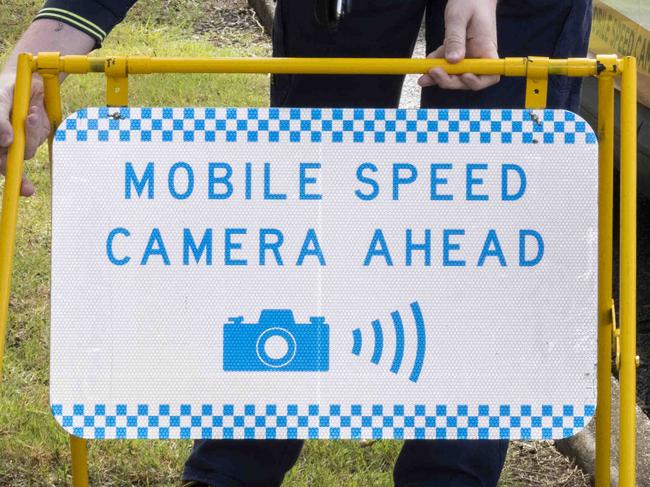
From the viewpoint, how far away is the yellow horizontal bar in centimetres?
267

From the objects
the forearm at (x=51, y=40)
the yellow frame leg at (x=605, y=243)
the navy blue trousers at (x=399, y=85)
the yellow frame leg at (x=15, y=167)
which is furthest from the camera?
the navy blue trousers at (x=399, y=85)

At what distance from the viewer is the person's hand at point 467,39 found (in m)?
2.71

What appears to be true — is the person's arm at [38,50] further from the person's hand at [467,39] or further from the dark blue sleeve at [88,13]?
the person's hand at [467,39]

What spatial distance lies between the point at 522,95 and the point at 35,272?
252 centimetres

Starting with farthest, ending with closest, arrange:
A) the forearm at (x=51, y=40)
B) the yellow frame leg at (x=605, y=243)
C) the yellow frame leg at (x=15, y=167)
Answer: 1. the forearm at (x=51, y=40)
2. the yellow frame leg at (x=605, y=243)
3. the yellow frame leg at (x=15, y=167)

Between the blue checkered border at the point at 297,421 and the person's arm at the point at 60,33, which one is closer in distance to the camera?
the blue checkered border at the point at 297,421

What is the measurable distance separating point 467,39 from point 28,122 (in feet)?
3.17

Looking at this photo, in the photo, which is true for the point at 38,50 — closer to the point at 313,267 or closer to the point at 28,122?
the point at 28,122

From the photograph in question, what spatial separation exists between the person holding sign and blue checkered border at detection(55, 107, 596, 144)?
0.30 ft

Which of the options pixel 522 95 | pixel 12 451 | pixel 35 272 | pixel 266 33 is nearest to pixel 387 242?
pixel 522 95

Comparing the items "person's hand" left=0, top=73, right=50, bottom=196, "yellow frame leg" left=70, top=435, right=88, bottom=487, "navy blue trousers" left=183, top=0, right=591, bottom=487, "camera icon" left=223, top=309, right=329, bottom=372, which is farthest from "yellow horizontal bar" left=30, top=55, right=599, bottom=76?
"yellow frame leg" left=70, top=435, right=88, bottom=487

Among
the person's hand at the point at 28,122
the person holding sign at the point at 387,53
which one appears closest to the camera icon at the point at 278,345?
the person holding sign at the point at 387,53

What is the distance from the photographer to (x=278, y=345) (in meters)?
2.69

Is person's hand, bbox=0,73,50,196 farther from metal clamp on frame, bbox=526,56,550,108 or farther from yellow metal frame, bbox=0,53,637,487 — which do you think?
metal clamp on frame, bbox=526,56,550,108
